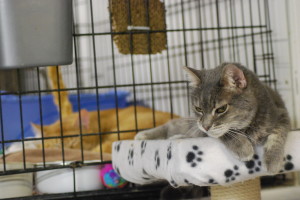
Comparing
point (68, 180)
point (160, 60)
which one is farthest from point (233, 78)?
point (160, 60)

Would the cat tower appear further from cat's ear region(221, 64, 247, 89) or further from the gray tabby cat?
cat's ear region(221, 64, 247, 89)

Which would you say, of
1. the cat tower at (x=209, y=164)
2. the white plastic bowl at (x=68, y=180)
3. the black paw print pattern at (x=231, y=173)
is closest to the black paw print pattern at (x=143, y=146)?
the cat tower at (x=209, y=164)

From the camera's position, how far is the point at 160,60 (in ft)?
11.4

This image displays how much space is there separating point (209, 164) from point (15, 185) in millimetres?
981

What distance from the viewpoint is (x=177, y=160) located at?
56.9 inches

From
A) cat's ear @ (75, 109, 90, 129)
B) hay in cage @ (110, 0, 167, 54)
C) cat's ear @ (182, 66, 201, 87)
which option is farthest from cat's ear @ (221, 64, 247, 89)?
cat's ear @ (75, 109, 90, 129)

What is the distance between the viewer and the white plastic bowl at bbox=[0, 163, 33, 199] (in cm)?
206

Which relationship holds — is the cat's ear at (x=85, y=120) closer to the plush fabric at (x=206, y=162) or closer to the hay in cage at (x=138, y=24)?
the hay in cage at (x=138, y=24)

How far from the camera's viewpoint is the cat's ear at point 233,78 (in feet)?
4.87

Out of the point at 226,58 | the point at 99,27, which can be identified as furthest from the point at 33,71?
the point at 226,58

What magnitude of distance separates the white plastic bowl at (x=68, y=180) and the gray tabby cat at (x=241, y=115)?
725 mm

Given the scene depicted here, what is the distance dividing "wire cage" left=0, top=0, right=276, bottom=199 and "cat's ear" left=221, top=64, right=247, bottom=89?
25.4 inches

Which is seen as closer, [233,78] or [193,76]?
[233,78]

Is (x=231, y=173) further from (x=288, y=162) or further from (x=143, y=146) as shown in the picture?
(x=143, y=146)
